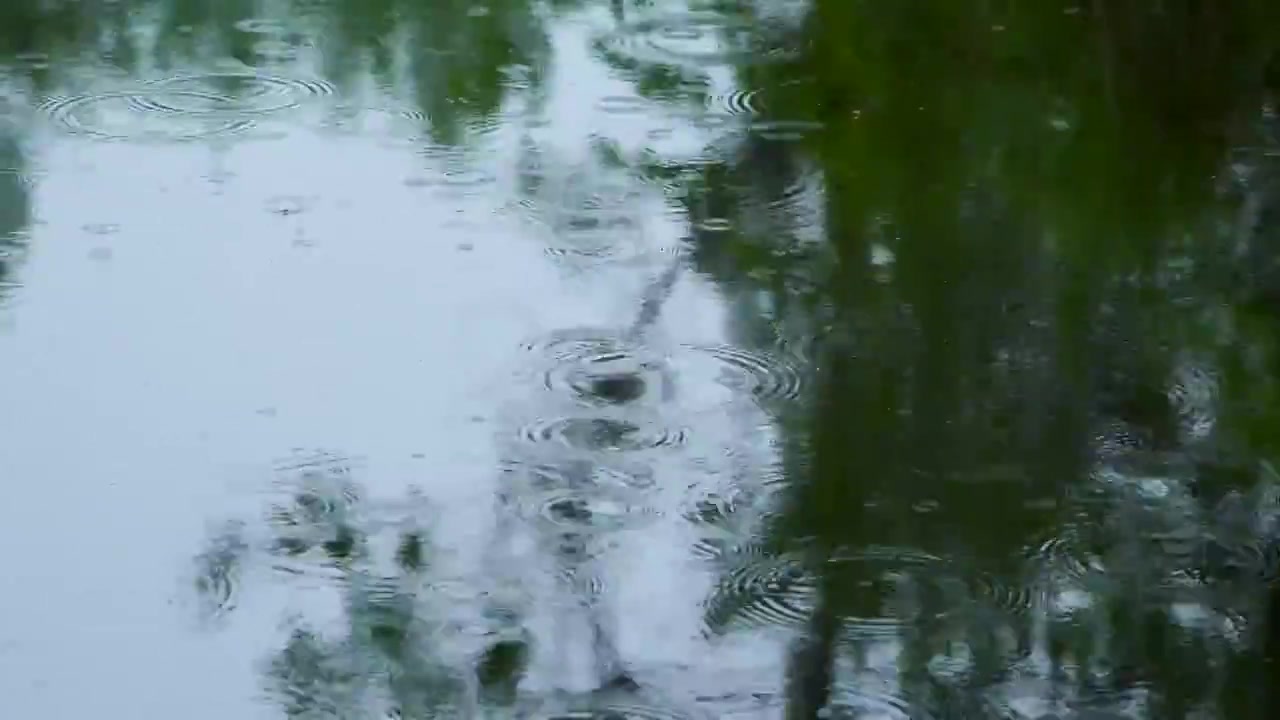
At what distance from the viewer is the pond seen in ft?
5.32

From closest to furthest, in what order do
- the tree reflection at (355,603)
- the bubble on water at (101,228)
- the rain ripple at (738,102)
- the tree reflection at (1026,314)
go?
the tree reflection at (355,603) → the tree reflection at (1026,314) → the bubble on water at (101,228) → the rain ripple at (738,102)

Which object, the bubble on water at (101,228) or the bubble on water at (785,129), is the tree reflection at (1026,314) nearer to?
the bubble on water at (785,129)

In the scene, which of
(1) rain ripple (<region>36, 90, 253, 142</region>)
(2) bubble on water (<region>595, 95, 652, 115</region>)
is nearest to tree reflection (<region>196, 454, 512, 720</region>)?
(1) rain ripple (<region>36, 90, 253, 142</region>)

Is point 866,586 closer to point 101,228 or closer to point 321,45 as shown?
point 101,228

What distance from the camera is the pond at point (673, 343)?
5.32 feet

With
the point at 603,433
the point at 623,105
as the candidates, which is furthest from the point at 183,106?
the point at 603,433

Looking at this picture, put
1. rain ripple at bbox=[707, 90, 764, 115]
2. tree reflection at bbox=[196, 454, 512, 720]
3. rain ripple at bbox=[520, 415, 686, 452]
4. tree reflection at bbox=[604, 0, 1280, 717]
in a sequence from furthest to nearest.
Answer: rain ripple at bbox=[707, 90, 764, 115] < rain ripple at bbox=[520, 415, 686, 452] < tree reflection at bbox=[604, 0, 1280, 717] < tree reflection at bbox=[196, 454, 512, 720]

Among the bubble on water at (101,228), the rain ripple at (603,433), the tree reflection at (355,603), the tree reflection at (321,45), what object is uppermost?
the tree reflection at (321,45)

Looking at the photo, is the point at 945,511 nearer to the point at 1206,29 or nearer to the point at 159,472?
the point at 159,472

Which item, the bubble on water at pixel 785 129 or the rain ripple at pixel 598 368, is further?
the bubble on water at pixel 785 129

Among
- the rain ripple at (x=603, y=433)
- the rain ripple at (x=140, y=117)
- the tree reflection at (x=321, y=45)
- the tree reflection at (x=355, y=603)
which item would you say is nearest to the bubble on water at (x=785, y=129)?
the tree reflection at (x=321, y=45)

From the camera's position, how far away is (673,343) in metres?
1.97

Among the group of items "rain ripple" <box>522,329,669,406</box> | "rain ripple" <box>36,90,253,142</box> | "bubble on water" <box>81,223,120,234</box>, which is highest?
"rain ripple" <box>36,90,253,142</box>

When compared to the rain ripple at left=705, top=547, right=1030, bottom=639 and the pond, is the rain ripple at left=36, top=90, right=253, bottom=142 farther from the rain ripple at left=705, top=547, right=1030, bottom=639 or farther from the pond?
the rain ripple at left=705, top=547, right=1030, bottom=639
